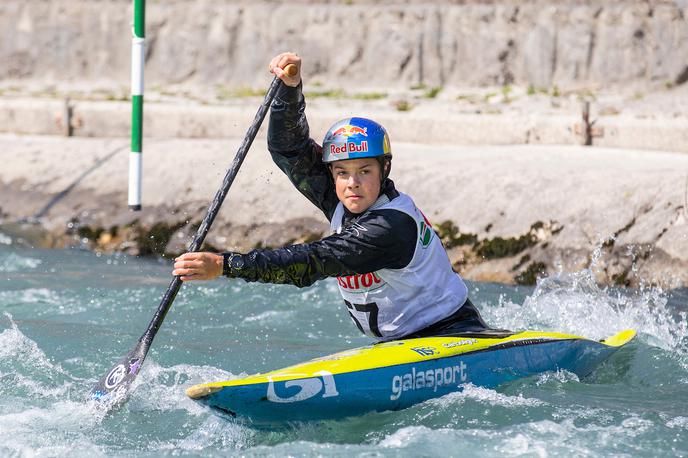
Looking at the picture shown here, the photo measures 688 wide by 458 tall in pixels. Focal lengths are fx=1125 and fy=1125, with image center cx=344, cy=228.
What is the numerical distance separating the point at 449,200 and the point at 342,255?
16.2ft

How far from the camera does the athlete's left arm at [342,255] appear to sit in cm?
464

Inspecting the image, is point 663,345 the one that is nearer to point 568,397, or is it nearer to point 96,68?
point 568,397

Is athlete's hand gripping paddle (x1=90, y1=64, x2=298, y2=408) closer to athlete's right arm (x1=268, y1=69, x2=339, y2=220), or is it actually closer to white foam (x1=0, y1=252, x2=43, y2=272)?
athlete's right arm (x1=268, y1=69, x2=339, y2=220)

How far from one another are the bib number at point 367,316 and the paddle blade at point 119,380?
986 mm

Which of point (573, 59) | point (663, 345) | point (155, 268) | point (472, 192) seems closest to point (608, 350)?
point (663, 345)

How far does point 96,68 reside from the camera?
1647cm

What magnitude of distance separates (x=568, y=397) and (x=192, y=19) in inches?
459

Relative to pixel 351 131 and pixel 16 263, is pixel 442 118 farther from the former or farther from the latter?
pixel 351 131

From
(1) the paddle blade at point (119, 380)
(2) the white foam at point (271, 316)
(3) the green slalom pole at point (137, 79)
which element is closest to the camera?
(1) the paddle blade at point (119, 380)

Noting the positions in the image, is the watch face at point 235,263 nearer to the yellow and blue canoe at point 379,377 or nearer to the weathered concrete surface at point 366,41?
the yellow and blue canoe at point 379,377

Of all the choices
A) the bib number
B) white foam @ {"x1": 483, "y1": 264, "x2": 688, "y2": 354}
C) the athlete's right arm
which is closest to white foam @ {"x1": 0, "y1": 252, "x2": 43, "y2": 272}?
white foam @ {"x1": 483, "y1": 264, "x2": 688, "y2": 354}

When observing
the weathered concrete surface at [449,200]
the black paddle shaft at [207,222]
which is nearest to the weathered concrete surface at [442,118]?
the weathered concrete surface at [449,200]

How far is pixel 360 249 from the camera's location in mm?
4805

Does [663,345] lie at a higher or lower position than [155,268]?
higher
